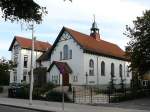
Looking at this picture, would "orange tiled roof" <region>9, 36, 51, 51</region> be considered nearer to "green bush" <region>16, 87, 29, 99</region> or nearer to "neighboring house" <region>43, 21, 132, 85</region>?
"neighboring house" <region>43, 21, 132, 85</region>

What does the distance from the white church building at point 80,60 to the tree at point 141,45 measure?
13.5 metres

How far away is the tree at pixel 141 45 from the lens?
129 feet

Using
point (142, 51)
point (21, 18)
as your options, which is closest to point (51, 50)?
point (142, 51)

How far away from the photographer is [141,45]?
Answer: 39.6 m

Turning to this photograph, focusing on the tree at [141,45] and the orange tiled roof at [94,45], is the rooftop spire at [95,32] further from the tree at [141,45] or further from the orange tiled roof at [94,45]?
the tree at [141,45]

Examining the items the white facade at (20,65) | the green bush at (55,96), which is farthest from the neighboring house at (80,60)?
the green bush at (55,96)

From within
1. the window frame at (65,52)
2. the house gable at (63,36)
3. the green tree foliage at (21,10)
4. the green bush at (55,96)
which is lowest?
the green bush at (55,96)

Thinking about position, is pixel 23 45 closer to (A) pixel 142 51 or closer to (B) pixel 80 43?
(B) pixel 80 43

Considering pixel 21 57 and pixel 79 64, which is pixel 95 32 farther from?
pixel 21 57

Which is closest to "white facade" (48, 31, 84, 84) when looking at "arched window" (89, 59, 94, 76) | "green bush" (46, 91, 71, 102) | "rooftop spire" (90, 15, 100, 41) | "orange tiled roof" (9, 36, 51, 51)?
"arched window" (89, 59, 94, 76)

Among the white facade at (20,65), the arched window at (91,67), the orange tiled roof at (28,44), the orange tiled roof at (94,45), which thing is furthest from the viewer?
the orange tiled roof at (28,44)

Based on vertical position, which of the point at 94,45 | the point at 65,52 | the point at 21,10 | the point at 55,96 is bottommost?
the point at 55,96

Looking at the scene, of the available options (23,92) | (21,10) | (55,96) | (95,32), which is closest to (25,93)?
(23,92)

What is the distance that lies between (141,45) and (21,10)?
28.3 meters
